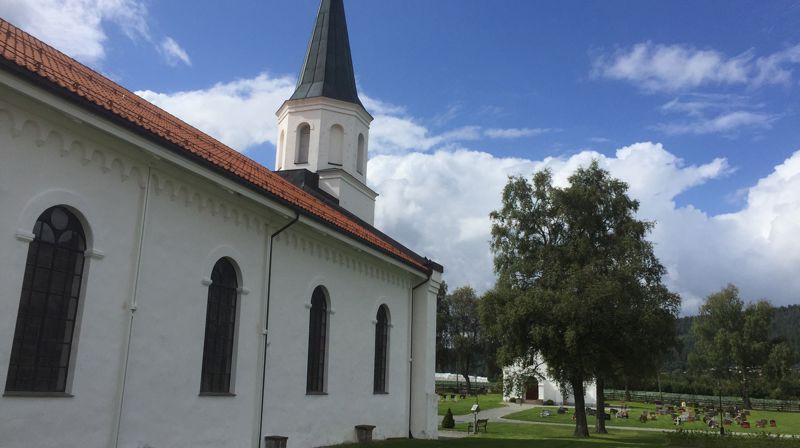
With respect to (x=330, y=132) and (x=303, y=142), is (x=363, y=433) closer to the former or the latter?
(x=330, y=132)

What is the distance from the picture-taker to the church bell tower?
86.3 feet

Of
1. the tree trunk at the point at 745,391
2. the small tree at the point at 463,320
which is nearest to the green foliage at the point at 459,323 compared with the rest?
the small tree at the point at 463,320

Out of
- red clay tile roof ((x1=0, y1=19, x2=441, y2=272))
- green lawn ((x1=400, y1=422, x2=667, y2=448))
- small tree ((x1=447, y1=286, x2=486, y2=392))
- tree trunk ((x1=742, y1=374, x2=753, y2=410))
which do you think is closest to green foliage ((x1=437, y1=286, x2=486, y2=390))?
small tree ((x1=447, y1=286, x2=486, y2=392))

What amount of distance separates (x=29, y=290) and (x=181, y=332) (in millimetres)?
3022

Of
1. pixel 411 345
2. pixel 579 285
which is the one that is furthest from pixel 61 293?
pixel 579 285

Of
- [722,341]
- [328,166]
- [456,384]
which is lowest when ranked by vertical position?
[456,384]

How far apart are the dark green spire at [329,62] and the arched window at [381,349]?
1106cm

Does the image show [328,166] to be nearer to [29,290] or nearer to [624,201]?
[624,201]

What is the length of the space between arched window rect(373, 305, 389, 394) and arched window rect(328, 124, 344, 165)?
28.5 feet

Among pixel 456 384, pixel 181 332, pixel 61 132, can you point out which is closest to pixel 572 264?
pixel 181 332

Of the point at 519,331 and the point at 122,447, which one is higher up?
the point at 519,331

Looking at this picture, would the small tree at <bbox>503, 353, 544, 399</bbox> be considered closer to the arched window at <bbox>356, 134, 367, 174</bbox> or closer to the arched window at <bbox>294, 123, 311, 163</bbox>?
the arched window at <bbox>356, 134, 367, 174</bbox>

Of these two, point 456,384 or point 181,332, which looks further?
point 456,384

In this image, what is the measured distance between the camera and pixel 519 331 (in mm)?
29906
